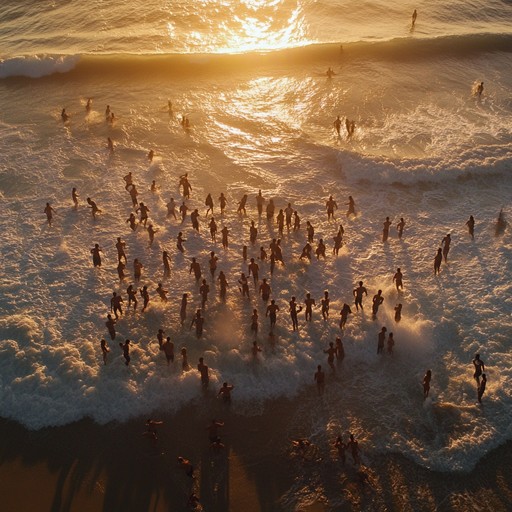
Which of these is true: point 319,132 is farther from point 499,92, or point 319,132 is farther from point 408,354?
point 408,354

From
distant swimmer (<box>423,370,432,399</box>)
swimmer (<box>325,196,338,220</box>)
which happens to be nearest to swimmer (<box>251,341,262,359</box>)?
distant swimmer (<box>423,370,432,399</box>)

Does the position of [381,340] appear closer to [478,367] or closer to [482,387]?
[478,367]

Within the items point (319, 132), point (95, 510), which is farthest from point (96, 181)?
point (95, 510)

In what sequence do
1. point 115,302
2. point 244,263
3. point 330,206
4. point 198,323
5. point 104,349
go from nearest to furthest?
1. point 104,349
2. point 198,323
3. point 115,302
4. point 244,263
5. point 330,206

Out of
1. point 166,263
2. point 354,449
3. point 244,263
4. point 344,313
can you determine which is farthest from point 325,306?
point 166,263

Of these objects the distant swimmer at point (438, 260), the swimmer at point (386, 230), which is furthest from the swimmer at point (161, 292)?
the distant swimmer at point (438, 260)

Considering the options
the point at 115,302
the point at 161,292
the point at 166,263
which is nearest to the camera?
the point at 115,302

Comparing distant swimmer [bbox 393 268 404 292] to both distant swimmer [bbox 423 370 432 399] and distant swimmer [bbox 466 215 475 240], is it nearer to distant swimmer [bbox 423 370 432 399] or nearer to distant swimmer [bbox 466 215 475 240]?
distant swimmer [bbox 423 370 432 399]

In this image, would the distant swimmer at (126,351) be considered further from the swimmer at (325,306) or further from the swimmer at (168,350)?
the swimmer at (325,306)
